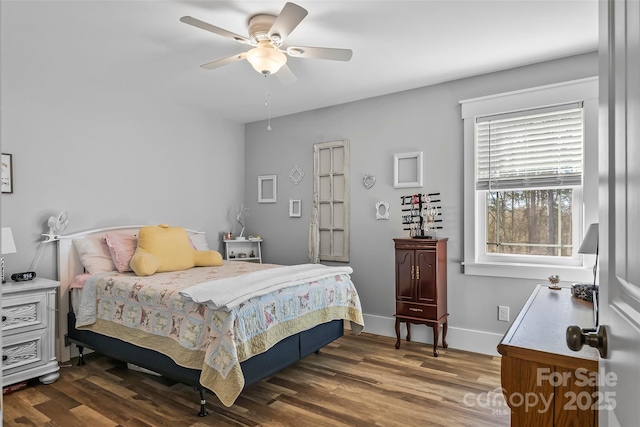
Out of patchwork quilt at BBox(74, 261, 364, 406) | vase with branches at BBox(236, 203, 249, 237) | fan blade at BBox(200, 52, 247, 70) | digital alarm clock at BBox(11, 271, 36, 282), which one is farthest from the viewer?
vase with branches at BBox(236, 203, 249, 237)

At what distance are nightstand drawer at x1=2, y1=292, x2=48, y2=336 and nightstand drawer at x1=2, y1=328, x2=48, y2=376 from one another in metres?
0.05

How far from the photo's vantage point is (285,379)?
2.99m

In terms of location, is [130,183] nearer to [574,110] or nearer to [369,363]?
[369,363]

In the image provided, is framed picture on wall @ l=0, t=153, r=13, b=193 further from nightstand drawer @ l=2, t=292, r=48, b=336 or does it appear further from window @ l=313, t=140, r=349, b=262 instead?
window @ l=313, t=140, r=349, b=262

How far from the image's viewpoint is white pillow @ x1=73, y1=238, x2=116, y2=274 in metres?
3.44

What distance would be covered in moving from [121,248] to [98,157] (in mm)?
953

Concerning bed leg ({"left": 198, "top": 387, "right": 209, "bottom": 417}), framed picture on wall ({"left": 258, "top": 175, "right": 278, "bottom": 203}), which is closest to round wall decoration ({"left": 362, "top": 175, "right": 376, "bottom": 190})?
framed picture on wall ({"left": 258, "top": 175, "right": 278, "bottom": 203})

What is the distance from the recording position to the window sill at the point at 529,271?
312cm

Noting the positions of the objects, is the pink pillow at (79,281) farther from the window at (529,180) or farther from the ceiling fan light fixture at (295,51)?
the window at (529,180)

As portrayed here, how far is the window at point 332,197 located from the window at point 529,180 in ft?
4.34

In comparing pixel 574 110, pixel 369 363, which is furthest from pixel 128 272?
pixel 574 110

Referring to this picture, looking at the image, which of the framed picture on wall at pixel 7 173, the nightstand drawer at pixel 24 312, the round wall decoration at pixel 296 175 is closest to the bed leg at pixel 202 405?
the nightstand drawer at pixel 24 312

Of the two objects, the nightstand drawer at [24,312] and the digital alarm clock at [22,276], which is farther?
the digital alarm clock at [22,276]

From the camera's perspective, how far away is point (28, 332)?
114 inches
